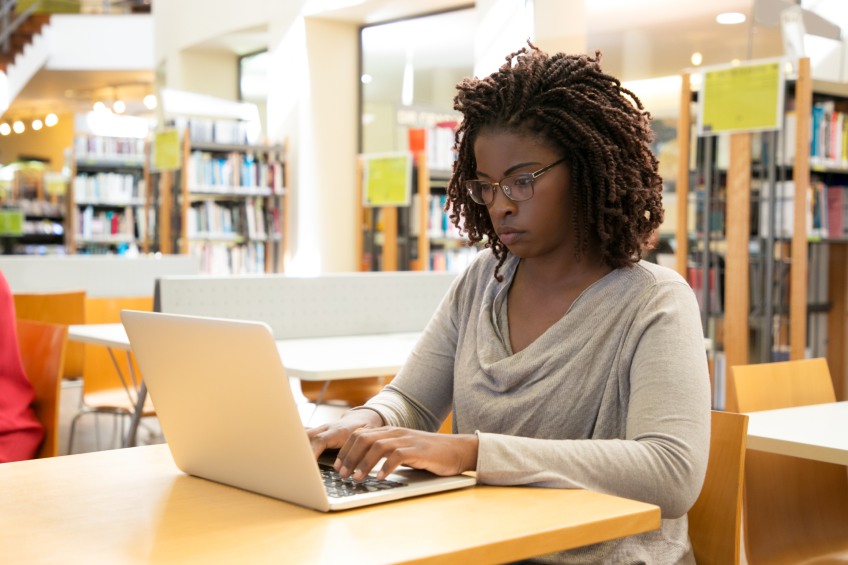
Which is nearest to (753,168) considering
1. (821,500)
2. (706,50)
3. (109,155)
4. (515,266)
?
(821,500)

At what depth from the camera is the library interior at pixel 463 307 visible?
1126mm

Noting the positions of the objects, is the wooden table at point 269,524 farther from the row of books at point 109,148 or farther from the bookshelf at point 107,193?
the row of books at point 109,148

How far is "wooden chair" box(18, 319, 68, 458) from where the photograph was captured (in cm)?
208

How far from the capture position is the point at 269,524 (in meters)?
1.05

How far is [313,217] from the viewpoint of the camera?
9.16m

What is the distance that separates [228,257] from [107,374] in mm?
4782

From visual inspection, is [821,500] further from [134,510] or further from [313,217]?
[313,217]

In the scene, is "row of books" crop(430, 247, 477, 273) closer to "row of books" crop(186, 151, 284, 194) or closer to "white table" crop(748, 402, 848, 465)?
"row of books" crop(186, 151, 284, 194)

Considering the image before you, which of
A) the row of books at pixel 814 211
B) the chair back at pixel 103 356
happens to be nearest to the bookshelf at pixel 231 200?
the chair back at pixel 103 356

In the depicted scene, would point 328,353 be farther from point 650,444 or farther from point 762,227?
point 762,227

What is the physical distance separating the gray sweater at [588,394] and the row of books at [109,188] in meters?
8.44

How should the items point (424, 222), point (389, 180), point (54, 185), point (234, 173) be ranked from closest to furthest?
point (389, 180)
point (424, 222)
point (234, 173)
point (54, 185)

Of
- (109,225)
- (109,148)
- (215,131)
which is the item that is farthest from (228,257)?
(109,148)

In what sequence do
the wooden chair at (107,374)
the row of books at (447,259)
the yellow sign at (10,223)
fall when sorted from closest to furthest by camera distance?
1. the wooden chair at (107,374)
2. the row of books at (447,259)
3. the yellow sign at (10,223)
